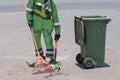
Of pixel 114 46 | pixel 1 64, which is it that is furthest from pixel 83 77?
pixel 114 46

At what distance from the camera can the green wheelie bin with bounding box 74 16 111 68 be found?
32.8 ft

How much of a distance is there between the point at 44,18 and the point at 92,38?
112 cm

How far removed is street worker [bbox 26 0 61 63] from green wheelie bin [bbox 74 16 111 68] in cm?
54

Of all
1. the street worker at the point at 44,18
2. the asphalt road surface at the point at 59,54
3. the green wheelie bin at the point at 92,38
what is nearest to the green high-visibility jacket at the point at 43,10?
the street worker at the point at 44,18

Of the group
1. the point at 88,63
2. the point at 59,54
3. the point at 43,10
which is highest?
the point at 43,10

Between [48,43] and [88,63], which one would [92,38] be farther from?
[48,43]

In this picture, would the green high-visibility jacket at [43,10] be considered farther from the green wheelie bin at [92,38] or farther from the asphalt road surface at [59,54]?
the asphalt road surface at [59,54]

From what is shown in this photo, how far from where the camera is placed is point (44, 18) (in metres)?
9.99

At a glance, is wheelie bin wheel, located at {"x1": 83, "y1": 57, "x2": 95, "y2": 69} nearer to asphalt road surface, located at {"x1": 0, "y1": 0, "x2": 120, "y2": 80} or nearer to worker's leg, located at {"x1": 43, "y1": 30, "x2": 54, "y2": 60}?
asphalt road surface, located at {"x1": 0, "y1": 0, "x2": 120, "y2": 80}

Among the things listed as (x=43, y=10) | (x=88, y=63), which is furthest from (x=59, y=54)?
(x=43, y=10)

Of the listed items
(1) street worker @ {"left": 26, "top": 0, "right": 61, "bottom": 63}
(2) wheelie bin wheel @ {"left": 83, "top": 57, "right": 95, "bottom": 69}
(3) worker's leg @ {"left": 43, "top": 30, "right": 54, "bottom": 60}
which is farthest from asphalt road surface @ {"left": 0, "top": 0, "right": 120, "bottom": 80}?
(1) street worker @ {"left": 26, "top": 0, "right": 61, "bottom": 63}

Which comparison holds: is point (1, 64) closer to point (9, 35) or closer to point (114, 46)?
point (114, 46)

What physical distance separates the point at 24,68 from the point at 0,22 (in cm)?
923

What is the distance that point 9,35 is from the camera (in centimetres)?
1545
